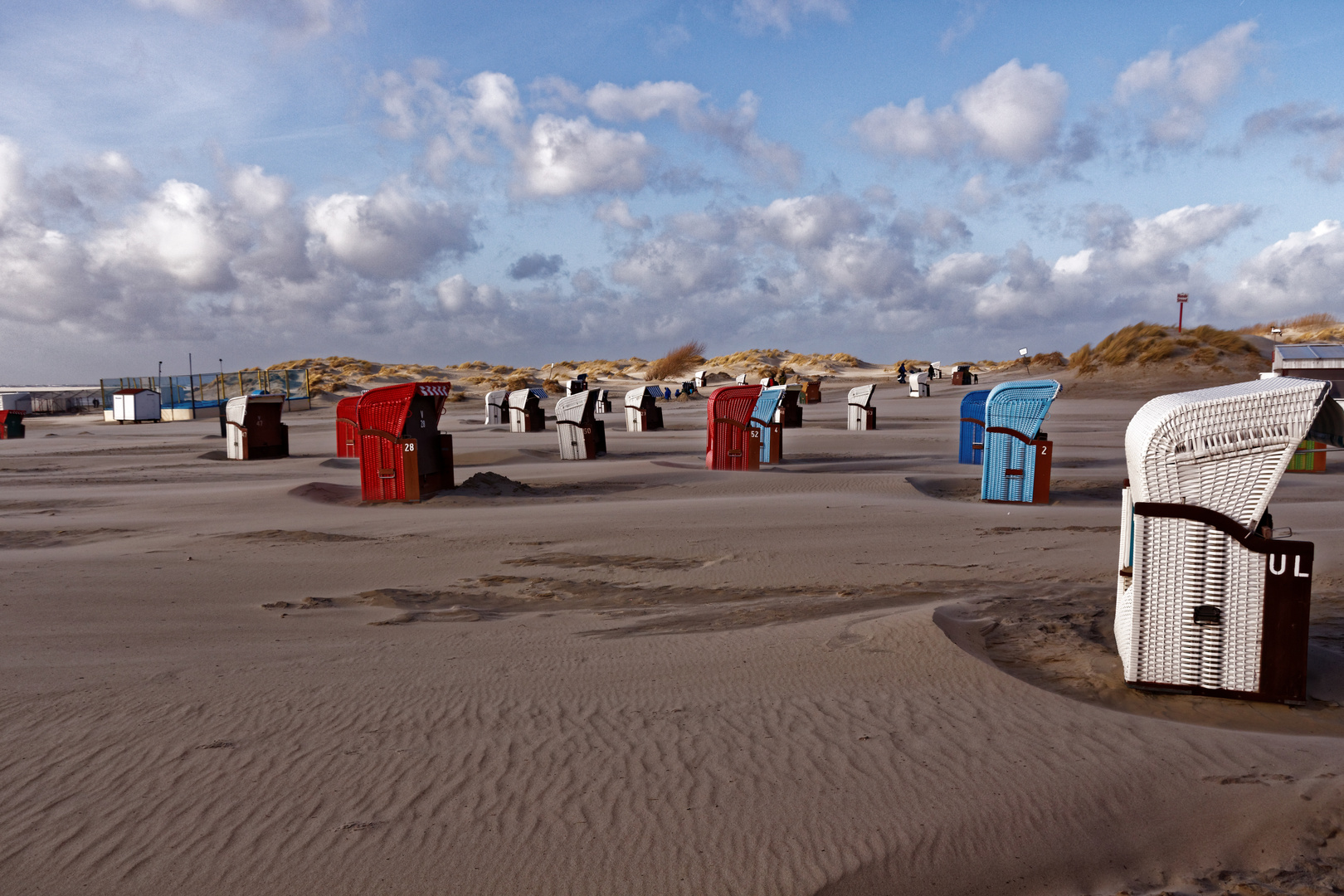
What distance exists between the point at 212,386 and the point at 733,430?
146 feet

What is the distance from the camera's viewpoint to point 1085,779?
360cm

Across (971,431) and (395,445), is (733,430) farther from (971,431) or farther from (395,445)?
(395,445)

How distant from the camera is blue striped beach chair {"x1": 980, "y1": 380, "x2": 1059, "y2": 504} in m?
12.8

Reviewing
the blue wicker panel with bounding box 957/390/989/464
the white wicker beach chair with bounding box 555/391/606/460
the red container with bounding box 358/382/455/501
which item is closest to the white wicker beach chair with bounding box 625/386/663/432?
the white wicker beach chair with bounding box 555/391/606/460

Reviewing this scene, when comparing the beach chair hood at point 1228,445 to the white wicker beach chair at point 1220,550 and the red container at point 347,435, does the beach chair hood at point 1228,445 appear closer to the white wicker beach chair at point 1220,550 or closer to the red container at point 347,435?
the white wicker beach chair at point 1220,550

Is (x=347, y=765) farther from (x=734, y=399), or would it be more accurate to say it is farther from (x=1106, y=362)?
(x=1106, y=362)

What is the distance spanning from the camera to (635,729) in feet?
13.6

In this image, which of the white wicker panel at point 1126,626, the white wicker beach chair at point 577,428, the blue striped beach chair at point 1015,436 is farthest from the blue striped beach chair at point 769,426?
the white wicker panel at point 1126,626

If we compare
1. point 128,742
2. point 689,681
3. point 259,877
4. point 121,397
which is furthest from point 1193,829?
point 121,397

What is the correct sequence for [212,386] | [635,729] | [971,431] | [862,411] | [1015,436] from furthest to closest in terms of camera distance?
[212,386] → [862,411] → [971,431] → [1015,436] → [635,729]

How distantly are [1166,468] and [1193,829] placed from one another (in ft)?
5.72

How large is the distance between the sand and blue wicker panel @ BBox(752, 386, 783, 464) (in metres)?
9.36

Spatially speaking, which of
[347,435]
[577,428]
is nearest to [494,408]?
[347,435]

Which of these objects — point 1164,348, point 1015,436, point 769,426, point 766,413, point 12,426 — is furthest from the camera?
point 1164,348
